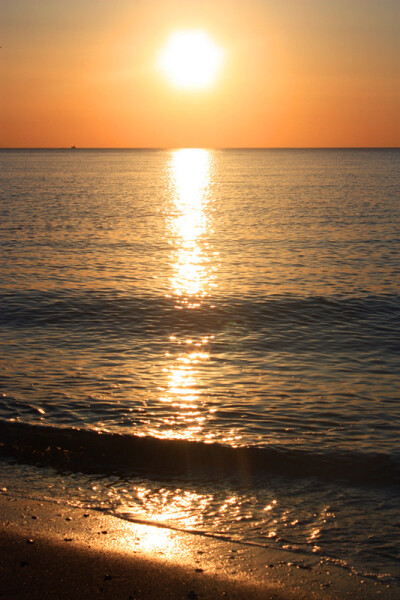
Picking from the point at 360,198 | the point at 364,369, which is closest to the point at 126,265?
the point at 364,369

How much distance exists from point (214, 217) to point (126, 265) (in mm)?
25488

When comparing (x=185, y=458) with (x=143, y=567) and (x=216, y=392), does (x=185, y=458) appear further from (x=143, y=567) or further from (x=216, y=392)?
(x=143, y=567)

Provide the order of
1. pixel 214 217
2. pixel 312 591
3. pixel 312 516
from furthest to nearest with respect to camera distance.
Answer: pixel 214 217 → pixel 312 516 → pixel 312 591

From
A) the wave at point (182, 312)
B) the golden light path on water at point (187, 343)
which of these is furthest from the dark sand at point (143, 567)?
the wave at point (182, 312)

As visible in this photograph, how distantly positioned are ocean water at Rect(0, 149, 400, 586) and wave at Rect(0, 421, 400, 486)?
0.03 m

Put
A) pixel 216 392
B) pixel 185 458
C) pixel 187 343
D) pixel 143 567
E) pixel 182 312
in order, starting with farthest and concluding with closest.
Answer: pixel 182 312
pixel 187 343
pixel 216 392
pixel 185 458
pixel 143 567

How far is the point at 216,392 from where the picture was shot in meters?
12.7

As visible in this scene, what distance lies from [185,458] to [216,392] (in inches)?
116

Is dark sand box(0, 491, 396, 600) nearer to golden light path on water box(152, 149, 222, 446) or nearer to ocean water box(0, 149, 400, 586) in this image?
ocean water box(0, 149, 400, 586)

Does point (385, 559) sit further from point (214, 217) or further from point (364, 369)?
point (214, 217)

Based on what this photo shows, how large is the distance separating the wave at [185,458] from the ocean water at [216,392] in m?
0.03

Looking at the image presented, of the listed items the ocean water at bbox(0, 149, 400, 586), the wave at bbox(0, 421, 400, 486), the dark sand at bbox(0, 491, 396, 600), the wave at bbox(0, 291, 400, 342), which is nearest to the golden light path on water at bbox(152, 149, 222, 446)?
the ocean water at bbox(0, 149, 400, 586)

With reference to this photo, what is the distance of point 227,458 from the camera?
388 inches

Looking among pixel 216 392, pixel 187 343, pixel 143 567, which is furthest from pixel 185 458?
pixel 187 343
